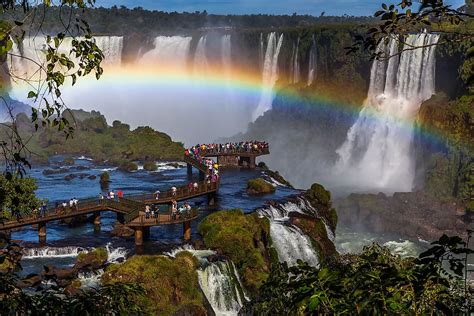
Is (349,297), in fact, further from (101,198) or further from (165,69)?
(165,69)

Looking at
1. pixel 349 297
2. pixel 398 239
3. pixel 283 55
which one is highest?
pixel 283 55

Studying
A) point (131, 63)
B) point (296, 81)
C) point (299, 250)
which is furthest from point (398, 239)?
point (131, 63)

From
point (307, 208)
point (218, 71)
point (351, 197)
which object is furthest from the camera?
point (218, 71)

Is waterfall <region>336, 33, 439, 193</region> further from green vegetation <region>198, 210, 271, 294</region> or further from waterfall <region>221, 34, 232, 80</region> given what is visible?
green vegetation <region>198, 210, 271, 294</region>

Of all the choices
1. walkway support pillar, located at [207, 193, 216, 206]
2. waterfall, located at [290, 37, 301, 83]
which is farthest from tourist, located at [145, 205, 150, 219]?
waterfall, located at [290, 37, 301, 83]

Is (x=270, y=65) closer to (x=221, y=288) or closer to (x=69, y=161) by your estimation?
(x=69, y=161)

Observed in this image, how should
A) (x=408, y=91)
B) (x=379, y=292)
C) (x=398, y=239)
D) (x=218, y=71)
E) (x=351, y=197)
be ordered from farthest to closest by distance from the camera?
(x=218, y=71)
(x=408, y=91)
(x=351, y=197)
(x=398, y=239)
(x=379, y=292)
